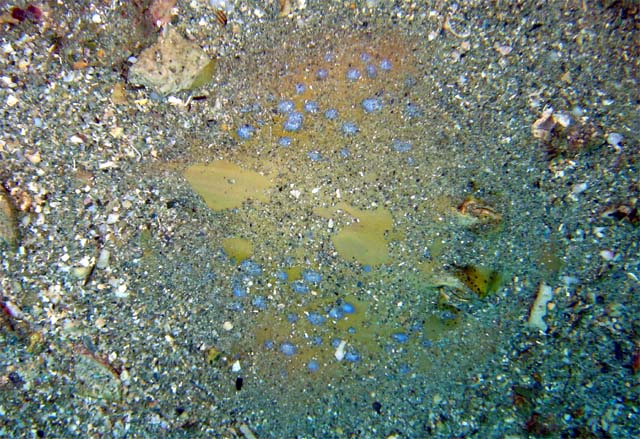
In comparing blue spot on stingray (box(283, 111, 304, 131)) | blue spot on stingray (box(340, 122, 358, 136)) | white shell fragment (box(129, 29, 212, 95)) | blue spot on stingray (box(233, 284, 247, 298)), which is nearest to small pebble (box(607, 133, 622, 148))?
blue spot on stingray (box(340, 122, 358, 136))

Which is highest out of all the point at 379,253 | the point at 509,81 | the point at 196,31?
the point at 509,81

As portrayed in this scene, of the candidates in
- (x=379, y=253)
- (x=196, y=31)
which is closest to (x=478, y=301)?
(x=379, y=253)

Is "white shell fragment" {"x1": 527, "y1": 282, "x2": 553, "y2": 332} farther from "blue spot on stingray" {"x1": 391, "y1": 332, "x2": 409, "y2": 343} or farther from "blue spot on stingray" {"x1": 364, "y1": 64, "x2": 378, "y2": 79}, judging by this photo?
"blue spot on stingray" {"x1": 364, "y1": 64, "x2": 378, "y2": 79}

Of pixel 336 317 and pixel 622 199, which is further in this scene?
pixel 336 317

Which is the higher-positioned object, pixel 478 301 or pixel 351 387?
pixel 478 301

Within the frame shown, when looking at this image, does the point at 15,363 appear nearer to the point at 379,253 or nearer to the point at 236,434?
the point at 236,434

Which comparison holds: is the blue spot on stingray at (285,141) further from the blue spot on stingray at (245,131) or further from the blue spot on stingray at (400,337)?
the blue spot on stingray at (400,337)

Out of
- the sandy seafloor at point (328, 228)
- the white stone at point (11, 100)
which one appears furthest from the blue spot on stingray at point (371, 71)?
the white stone at point (11, 100)
